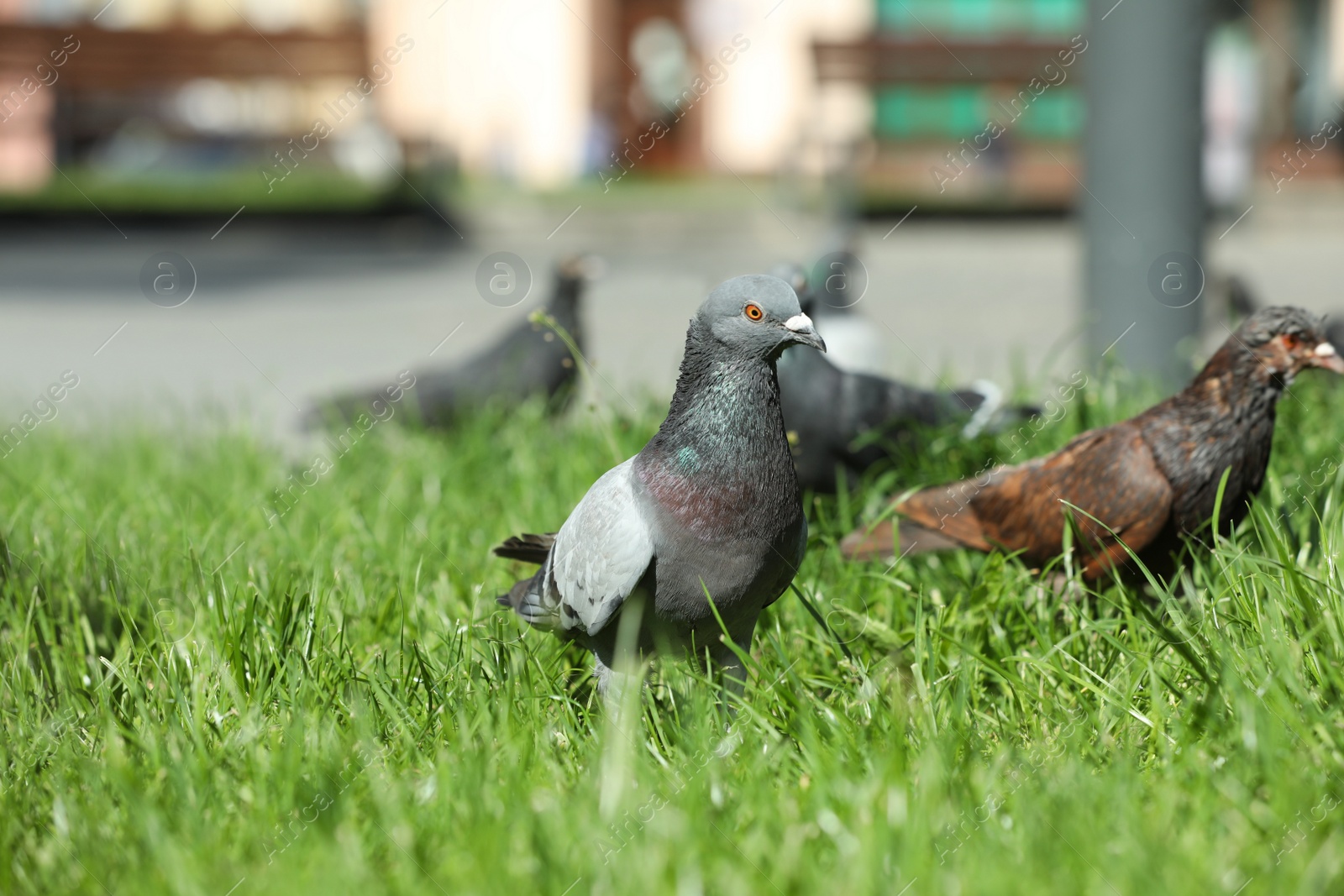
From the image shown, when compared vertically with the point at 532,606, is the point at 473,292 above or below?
below

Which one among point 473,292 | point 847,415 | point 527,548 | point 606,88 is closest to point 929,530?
point 847,415

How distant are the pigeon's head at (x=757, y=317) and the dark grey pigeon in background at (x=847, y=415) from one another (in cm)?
124

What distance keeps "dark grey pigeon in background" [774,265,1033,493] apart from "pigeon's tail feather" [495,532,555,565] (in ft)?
3.28

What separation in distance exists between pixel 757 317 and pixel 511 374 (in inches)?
100.0

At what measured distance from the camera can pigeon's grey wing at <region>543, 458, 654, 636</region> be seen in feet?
7.57

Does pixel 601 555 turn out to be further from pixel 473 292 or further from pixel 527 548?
pixel 473 292

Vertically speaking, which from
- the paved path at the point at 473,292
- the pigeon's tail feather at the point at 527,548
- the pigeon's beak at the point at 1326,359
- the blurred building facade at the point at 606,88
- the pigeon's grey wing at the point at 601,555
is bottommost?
the paved path at the point at 473,292

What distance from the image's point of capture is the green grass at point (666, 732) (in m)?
1.84

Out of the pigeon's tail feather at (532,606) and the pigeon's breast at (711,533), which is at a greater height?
the pigeon's breast at (711,533)

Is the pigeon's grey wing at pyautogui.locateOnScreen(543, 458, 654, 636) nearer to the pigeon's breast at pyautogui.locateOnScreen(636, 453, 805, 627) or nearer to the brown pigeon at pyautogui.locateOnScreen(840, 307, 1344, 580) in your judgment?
the pigeon's breast at pyautogui.locateOnScreen(636, 453, 805, 627)

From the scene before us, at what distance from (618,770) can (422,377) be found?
3.34 metres

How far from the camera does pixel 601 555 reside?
2332 mm

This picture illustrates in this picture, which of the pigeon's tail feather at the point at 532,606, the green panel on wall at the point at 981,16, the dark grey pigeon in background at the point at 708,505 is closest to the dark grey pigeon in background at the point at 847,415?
the pigeon's tail feather at the point at 532,606

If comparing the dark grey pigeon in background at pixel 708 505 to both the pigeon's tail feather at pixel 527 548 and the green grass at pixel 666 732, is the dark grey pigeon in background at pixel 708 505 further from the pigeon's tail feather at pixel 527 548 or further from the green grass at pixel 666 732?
the pigeon's tail feather at pixel 527 548
